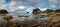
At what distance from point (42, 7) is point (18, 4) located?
1.12 ft

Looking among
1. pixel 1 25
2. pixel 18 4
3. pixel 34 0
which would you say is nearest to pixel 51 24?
pixel 34 0

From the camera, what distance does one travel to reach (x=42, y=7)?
1.76 meters

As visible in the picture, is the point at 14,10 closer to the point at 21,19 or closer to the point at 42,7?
the point at 21,19

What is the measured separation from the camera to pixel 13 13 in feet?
5.72

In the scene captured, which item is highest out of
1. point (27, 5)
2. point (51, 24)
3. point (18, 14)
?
point (27, 5)

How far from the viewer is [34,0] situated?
177 centimetres

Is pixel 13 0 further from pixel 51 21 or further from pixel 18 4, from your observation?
pixel 51 21

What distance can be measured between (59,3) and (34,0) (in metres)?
0.35

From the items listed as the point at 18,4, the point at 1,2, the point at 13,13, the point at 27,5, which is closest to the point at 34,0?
the point at 27,5

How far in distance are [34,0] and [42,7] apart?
15 cm

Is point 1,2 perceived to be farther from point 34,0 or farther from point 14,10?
point 34,0

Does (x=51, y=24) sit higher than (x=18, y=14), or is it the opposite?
(x=18, y=14)

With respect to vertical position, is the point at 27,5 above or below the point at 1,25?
above

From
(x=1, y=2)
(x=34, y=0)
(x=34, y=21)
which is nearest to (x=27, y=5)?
(x=34, y=0)
